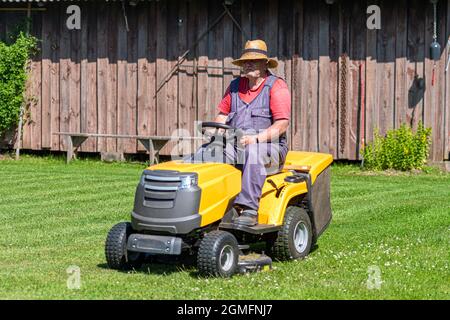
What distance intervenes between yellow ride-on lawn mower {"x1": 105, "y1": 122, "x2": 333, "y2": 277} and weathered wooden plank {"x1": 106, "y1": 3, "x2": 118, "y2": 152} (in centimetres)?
1058

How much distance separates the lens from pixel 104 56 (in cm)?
1977

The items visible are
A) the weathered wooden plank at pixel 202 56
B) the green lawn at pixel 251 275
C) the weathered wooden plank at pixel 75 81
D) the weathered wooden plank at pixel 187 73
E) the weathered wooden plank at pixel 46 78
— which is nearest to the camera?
the green lawn at pixel 251 275

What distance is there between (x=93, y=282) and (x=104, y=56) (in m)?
11.9

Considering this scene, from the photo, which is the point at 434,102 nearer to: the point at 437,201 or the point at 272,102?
the point at 437,201

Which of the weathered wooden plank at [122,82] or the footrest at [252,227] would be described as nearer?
the footrest at [252,227]

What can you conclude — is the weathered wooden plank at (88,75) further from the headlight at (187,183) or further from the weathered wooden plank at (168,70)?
the headlight at (187,183)

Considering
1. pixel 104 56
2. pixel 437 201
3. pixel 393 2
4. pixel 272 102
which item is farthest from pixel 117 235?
pixel 104 56

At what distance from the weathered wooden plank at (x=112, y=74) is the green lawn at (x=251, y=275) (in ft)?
9.50

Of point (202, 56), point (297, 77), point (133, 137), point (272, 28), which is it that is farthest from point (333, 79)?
point (133, 137)

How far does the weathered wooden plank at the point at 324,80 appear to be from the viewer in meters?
17.9

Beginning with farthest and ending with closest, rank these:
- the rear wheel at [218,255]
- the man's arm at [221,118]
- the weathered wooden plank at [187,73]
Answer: the weathered wooden plank at [187,73] < the man's arm at [221,118] < the rear wheel at [218,255]

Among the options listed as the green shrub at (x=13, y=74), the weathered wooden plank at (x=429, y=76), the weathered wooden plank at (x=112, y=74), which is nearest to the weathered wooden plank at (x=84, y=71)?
the weathered wooden plank at (x=112, y=74)

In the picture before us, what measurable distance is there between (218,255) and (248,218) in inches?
25.6

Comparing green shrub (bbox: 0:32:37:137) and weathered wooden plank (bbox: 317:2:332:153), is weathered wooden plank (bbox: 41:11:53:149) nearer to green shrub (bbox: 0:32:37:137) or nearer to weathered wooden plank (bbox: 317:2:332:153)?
green shrub (bbox: 0:32:37:137)
